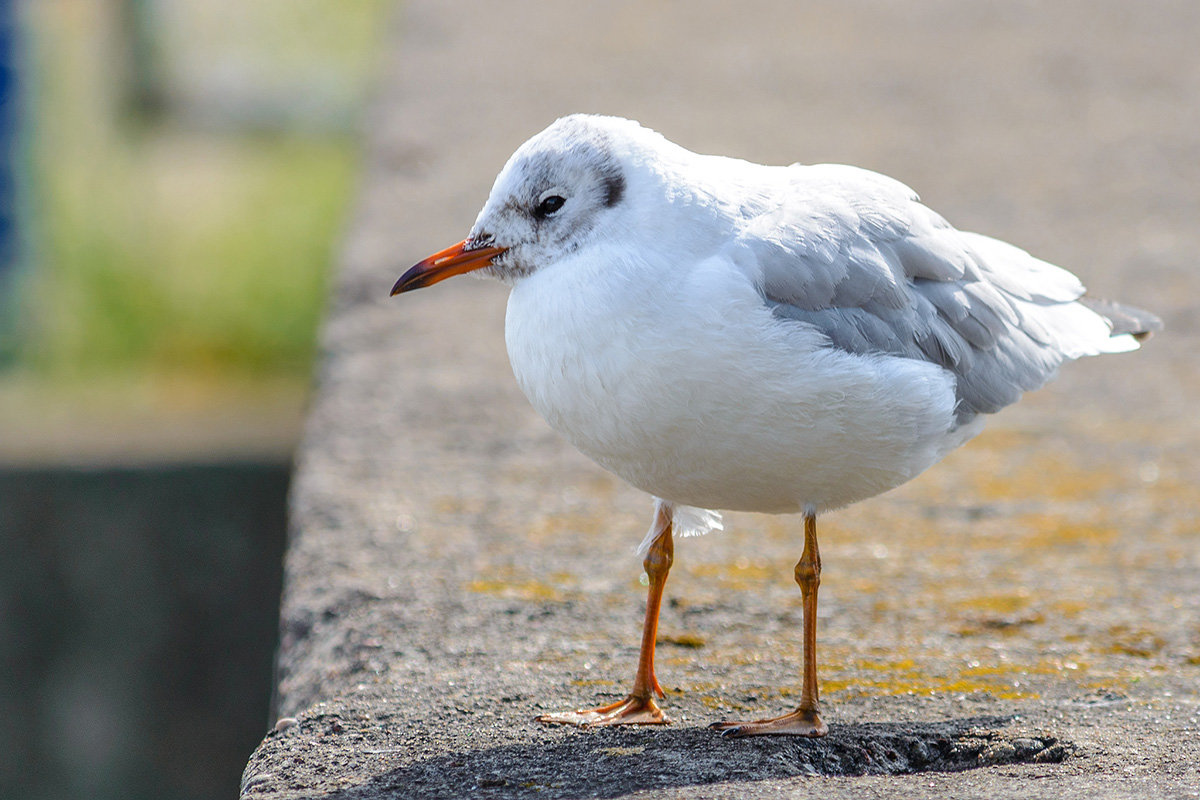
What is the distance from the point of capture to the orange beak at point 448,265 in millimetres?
2580

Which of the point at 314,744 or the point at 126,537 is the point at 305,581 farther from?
the point at 126,537

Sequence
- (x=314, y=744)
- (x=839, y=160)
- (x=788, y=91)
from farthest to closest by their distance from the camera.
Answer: (x=788, y=91) → (x=839, y=160) → (x=314, y=744)

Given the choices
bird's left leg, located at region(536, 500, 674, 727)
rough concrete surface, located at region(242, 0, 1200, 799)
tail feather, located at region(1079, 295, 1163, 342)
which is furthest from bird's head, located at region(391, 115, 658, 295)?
tail feather, located at region(1079, 295, 1163, 342)

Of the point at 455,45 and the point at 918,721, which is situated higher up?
the point at 455,45

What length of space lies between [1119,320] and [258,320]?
203 inches

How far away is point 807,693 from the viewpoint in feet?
8.11

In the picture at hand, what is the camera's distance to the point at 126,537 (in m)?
4.78

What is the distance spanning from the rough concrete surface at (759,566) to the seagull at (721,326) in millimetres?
228

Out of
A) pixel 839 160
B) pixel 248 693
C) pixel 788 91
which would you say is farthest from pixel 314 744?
pixel 788 91

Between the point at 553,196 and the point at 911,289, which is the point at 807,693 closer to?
the point at 911,289

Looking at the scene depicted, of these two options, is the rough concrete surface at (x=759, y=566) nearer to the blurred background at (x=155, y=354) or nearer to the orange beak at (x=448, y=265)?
the orange beak at (x=448, y=265)

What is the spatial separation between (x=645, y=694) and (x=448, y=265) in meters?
0.84

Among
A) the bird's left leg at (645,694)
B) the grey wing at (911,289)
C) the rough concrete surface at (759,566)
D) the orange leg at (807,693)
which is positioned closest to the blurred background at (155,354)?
the rough concrete surface at (759,566)

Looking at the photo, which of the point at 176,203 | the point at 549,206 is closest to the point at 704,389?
the point at 549,206
